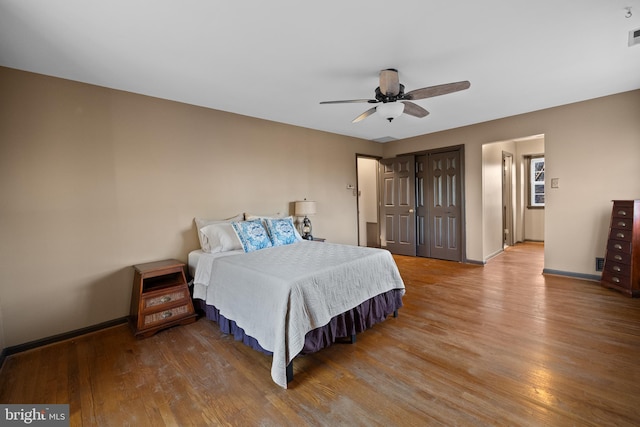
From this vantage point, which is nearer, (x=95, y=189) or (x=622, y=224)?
(x=95, y=189)

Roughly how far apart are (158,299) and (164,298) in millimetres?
55

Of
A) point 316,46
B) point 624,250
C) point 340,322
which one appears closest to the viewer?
point 316,46

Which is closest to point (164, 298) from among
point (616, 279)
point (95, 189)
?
point (95, 189)

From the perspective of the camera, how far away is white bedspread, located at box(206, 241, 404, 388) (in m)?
1.91

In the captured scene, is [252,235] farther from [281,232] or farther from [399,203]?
[399,203]

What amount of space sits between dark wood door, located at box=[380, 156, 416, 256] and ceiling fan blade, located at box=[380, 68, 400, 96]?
3.35m

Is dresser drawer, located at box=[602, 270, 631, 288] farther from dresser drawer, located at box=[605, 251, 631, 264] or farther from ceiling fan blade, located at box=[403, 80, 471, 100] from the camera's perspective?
ceiling fan blade, located at box=[403, 80, 471, 100]

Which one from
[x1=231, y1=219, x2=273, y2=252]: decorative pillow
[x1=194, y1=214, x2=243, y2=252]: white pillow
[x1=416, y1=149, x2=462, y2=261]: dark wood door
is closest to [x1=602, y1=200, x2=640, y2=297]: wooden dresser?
[x1=416, y1=149, x2=462, y2=261]: dark wood door

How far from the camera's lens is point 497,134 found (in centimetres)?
464

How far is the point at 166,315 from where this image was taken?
278 cm

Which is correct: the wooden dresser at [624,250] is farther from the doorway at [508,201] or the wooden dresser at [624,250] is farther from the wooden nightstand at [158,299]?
the wooden nightstand at [158,299]

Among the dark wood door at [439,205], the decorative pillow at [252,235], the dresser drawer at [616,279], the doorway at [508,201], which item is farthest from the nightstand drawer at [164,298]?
the doorway at [508,201]

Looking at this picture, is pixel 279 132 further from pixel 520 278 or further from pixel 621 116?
pixel 621 116

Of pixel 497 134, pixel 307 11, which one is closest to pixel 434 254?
pixel 497 134
